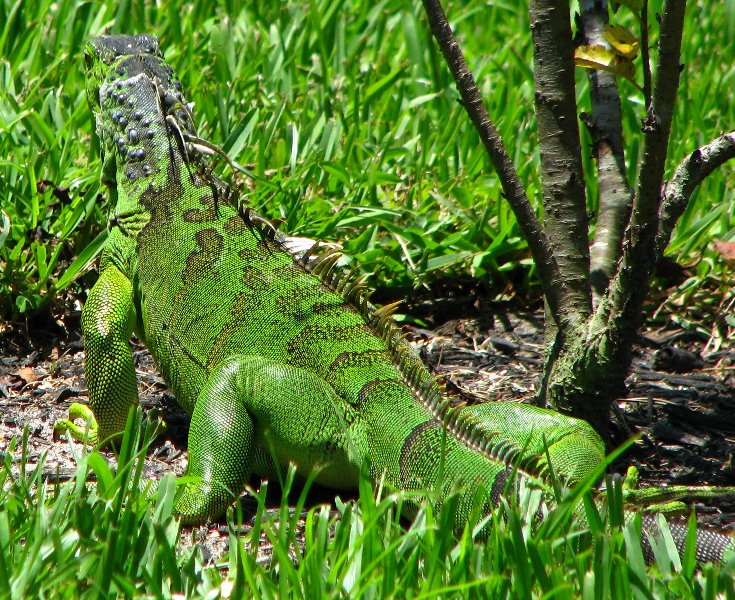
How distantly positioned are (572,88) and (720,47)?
421cm

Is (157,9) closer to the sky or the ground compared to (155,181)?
closer to the sky

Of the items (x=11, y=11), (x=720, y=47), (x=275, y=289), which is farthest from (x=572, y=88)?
(x=720, y=47)

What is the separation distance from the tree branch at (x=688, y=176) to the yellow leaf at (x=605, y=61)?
0.32 meters

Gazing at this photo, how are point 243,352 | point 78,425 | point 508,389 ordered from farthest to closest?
point 508,389 → point 78,425 → point 243,352

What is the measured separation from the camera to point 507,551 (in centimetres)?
233

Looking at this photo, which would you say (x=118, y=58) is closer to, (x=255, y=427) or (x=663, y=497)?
(x=255, y=427)

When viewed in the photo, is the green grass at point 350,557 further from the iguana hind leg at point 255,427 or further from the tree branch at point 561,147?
the tree branch at point 561,147

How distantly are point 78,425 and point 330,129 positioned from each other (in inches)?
84.6

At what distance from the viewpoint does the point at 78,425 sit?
392cm

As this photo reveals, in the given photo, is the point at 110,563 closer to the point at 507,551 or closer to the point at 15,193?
the point at 507,551

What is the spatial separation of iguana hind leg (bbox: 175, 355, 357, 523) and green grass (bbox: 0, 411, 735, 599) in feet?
1.45

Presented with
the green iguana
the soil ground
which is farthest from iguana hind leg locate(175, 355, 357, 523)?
the soil ground

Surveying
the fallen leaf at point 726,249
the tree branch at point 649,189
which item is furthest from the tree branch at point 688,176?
the fallen leaf at point 726,249

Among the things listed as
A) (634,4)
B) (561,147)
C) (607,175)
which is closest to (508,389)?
(607,175)
